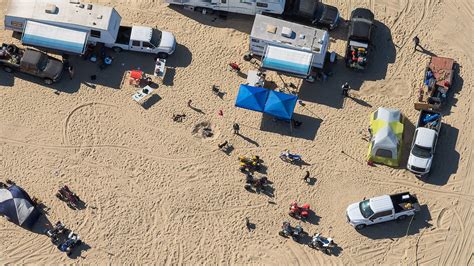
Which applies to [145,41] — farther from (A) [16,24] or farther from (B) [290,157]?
(B) [290,157]

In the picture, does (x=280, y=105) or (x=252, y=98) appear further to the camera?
(x=252, y=98)

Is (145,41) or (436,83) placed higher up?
(436,83)

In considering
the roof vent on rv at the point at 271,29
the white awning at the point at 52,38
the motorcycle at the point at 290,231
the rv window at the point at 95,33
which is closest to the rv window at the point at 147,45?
the rv window at the point at 95,33

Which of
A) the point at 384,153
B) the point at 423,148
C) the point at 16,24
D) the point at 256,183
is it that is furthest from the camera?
the point at 16,24

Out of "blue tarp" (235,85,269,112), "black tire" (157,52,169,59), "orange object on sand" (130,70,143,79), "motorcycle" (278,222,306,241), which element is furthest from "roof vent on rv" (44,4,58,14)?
"motorcycle" (278,222,306,241)

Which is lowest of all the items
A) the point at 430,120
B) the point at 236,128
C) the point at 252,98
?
the point at 236,128

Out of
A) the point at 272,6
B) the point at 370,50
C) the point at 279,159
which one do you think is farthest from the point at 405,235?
the point at 272,6

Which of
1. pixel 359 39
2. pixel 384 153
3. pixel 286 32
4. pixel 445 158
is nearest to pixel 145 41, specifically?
pixel 286 32
